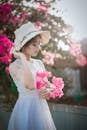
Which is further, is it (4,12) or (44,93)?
(4,12)

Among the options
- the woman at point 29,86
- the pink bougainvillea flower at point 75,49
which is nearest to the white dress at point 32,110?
the woman at point 29,86

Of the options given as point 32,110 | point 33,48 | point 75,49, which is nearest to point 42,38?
point 33,48

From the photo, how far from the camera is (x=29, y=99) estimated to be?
163 centimetres

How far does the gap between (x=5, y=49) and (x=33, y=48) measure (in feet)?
0.46

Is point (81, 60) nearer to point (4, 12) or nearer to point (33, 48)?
point (33, 48)

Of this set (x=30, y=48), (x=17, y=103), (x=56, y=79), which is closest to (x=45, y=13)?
(x=30, y=48)

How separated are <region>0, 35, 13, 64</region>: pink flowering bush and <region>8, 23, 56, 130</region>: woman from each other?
37 mm

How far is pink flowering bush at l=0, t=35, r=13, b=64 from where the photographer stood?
1.67m

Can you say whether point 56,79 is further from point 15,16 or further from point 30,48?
point 15,16

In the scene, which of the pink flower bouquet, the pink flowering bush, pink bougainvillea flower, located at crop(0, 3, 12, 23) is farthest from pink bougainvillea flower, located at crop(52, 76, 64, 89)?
pink bougainvillea flower, located at crop(0, 3, 12, 23)

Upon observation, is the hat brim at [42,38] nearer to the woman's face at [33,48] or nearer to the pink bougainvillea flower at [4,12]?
the woman's face at [33,48]

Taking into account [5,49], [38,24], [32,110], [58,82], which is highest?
[38,24]

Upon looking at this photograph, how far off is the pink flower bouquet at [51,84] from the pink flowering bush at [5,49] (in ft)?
0.57

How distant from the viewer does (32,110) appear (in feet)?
5.37
